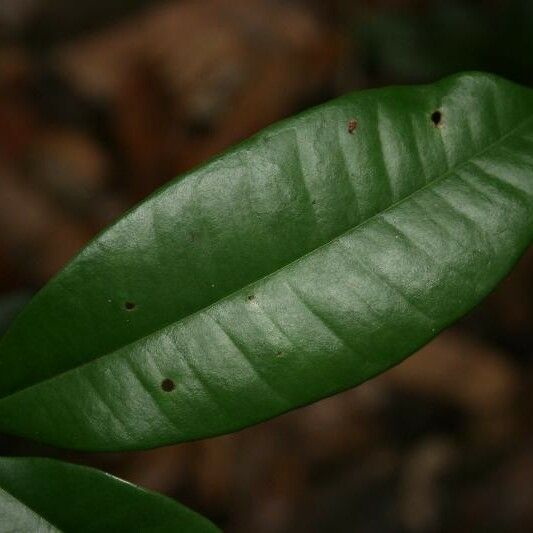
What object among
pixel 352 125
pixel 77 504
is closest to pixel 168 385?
pixel 77 504

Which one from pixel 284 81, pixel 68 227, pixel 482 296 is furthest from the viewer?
pixel 284 81

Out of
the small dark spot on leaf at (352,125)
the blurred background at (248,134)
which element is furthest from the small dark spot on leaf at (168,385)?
the blurred background at (248,134)

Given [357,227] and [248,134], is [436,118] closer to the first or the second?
[357,227]

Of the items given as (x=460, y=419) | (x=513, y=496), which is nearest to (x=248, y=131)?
(x=460, y=419)

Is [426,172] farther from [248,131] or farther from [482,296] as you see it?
[248,131]

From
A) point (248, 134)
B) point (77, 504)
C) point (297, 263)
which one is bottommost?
point (248, 134)

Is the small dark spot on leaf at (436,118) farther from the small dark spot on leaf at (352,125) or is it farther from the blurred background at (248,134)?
the blurred background at (248,134)
